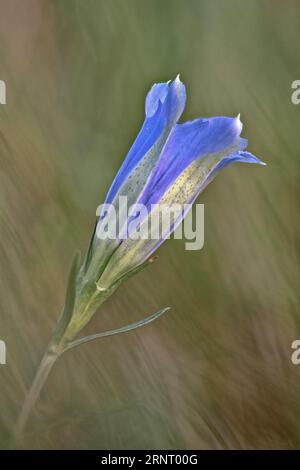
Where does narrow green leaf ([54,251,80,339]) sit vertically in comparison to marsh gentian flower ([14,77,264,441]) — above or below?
below

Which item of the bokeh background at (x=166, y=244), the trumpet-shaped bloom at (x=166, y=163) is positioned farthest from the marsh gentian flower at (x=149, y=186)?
the bokeh background at (x=166, y=244)

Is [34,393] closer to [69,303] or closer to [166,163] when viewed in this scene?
[69,303]

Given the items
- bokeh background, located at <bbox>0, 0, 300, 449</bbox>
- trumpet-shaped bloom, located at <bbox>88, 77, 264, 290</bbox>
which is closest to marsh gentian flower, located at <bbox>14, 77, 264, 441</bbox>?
trumpet-shaped bloom, located at <bbox>88, 77, 264, 290</bbox>

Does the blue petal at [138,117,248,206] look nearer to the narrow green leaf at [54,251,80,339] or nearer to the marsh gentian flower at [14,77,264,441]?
the marsh gentian flower at [14,77,264,441]

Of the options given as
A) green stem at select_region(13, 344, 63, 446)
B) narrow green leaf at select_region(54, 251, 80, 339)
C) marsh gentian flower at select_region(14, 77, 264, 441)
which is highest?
marsh gentian flower at select_region(14, 77, 264, 441)

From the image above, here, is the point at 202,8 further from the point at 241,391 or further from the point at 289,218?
the point at 241,391

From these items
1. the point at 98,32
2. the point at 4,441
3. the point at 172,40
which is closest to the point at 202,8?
the point at 172,40

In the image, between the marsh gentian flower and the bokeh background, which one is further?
the bokeh background

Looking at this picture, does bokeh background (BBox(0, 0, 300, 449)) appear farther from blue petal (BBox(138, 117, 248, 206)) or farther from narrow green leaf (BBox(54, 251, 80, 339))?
blue petal (BBox(138, 117, 248, 206))
